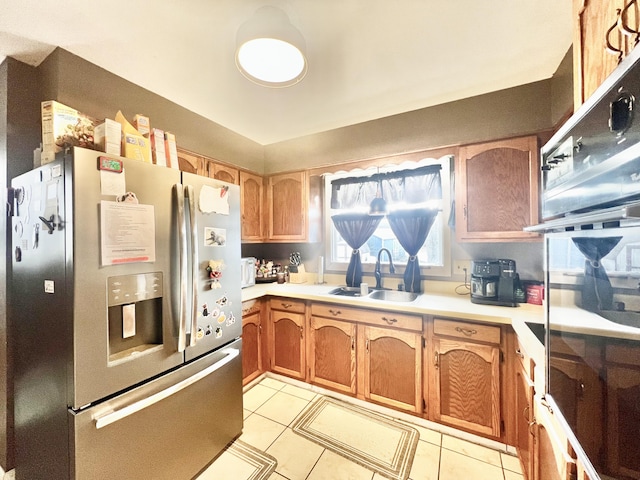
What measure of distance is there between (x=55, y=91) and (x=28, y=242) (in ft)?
2.99

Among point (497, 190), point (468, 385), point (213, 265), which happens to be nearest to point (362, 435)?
point (468, 385)

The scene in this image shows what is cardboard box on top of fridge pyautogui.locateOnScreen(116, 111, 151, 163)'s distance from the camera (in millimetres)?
1225

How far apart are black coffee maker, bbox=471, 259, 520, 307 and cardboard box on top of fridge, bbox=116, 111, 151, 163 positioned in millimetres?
2244

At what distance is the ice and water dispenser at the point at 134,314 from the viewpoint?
1.10 metres

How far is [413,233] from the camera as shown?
2322mm

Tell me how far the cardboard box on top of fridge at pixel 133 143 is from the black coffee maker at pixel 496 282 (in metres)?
2.24

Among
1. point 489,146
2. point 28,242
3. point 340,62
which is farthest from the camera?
point 489,146

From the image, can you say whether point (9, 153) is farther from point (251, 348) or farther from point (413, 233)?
point (413, 233)

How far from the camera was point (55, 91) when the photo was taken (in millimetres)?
1441

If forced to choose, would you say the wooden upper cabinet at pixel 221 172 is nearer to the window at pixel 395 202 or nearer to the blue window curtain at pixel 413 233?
the window at pixel 395 202

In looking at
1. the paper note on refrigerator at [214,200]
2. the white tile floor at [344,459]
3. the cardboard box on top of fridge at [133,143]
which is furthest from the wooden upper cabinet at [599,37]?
the white tile floor at [344,459]

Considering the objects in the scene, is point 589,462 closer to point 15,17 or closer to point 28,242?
point 28,242

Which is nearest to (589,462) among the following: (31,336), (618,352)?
(618,352)

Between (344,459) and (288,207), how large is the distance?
7.18 feet
